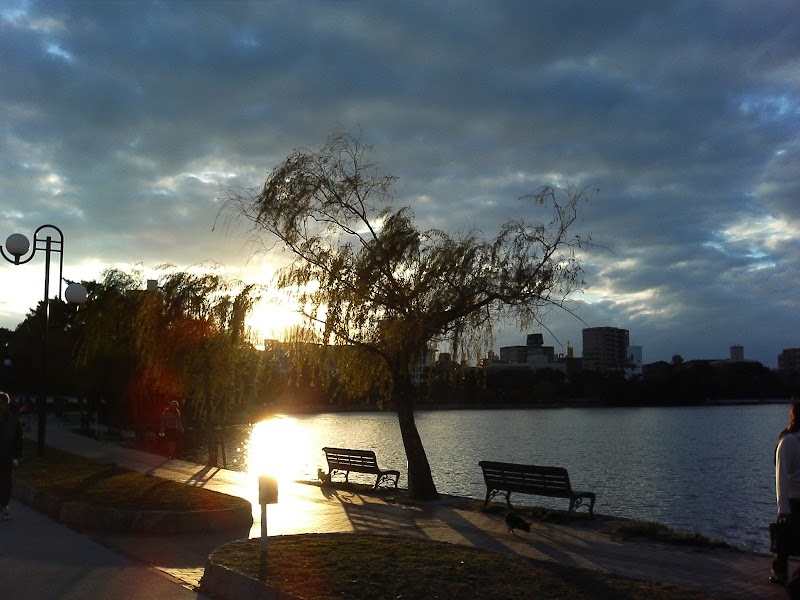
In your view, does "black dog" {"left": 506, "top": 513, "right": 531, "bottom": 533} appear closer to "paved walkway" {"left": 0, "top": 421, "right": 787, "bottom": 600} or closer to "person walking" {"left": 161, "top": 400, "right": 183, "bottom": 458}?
"paved walkway" {"left": 0, "top": 421, "right": 787, "bottom": 600}

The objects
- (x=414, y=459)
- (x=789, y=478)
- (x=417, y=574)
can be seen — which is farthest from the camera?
(x=414, y=459)

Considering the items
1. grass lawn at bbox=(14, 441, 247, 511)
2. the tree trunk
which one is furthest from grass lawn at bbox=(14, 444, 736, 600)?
the tree trunk

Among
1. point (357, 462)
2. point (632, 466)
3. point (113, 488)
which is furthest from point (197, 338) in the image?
point (632, 466)

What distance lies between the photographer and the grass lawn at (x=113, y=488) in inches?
513

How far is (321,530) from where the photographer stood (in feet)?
41.2

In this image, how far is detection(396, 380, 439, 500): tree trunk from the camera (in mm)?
16984

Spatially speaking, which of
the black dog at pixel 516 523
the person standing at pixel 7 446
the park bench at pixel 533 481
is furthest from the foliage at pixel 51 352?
the black dog at pixel 516 523

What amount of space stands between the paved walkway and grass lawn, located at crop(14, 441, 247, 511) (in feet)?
2.17

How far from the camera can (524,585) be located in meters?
7.89

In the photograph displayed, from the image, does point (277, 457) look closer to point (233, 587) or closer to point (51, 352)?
point (51, 352)

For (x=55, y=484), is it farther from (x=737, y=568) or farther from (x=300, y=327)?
(x=737, y=568)

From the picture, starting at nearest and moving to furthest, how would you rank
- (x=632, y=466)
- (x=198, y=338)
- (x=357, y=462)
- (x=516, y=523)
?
(x=516, y=523)
(x=357, y=462)
(x=198, y=338)
(x=632, y=466)

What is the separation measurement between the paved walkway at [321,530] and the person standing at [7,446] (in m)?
0.49

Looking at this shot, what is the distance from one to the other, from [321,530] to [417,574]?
4449 millimetres
